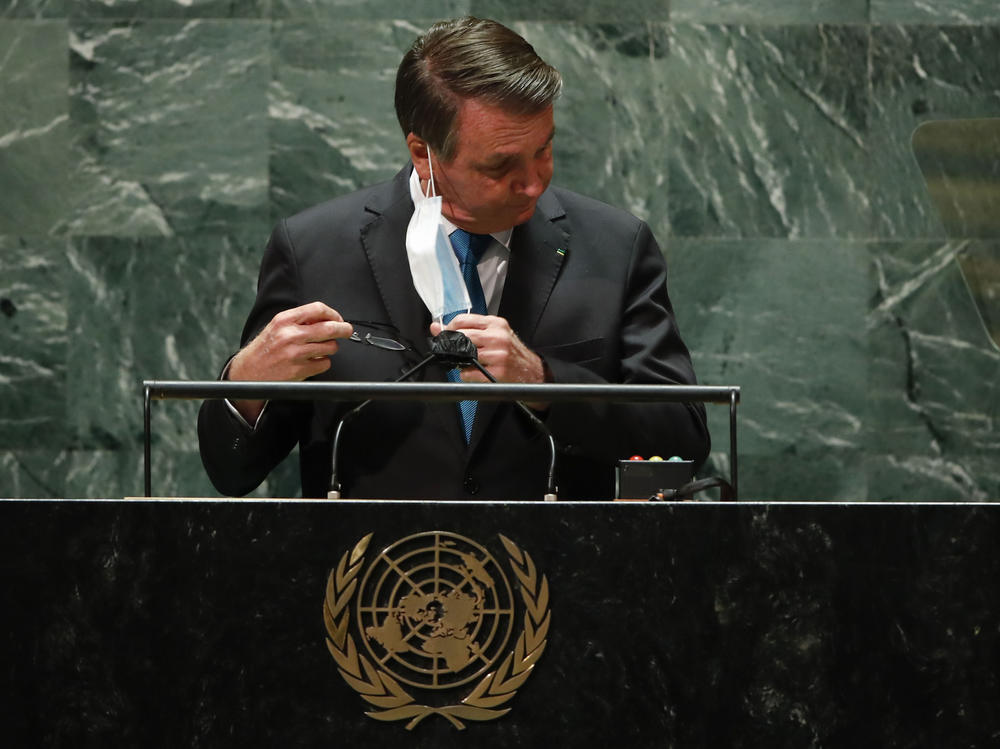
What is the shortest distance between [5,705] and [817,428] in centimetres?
334

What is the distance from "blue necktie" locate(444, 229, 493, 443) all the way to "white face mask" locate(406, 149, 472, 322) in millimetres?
72

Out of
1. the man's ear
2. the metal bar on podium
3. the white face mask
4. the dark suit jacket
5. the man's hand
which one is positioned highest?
the metal bar on podium

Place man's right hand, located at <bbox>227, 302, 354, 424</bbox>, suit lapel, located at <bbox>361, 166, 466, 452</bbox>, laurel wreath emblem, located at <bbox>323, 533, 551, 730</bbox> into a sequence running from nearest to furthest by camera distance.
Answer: laurel wreath emblem, located at <bbox>323, 533, 551, 730</bbox>, man's right hand, located at <bbox>227, 302, 354, 424</bbox>, suit lapel, located at <bbox>361, 166, 466, 452</bbox>

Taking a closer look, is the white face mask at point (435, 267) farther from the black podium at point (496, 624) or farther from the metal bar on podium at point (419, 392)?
the black podium at point (496, 624)

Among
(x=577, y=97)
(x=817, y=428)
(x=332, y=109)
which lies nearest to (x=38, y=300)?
(x=332, y=109)

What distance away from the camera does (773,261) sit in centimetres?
470

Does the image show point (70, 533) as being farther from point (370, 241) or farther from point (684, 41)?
point (684, 41)

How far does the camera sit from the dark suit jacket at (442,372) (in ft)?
8.77

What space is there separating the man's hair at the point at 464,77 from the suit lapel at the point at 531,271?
0.29m

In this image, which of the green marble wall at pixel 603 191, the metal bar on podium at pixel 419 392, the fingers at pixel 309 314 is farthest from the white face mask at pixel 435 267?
the green marble wall at pixel 603 191

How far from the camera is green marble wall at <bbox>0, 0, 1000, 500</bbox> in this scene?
4.63 metres

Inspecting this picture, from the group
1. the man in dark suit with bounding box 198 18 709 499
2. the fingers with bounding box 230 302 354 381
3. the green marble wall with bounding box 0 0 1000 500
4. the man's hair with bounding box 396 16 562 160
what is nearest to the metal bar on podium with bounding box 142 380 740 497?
the fingers with bounding box 230 302 354 381

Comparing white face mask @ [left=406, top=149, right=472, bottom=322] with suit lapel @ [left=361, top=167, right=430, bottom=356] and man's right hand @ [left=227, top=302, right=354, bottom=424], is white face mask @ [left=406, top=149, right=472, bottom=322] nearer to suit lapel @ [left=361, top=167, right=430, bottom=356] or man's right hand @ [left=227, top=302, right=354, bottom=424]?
suit lapel @ [left=361, top=167, right=430, bottom=356]

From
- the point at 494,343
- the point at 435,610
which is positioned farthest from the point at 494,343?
the point at 435,610
